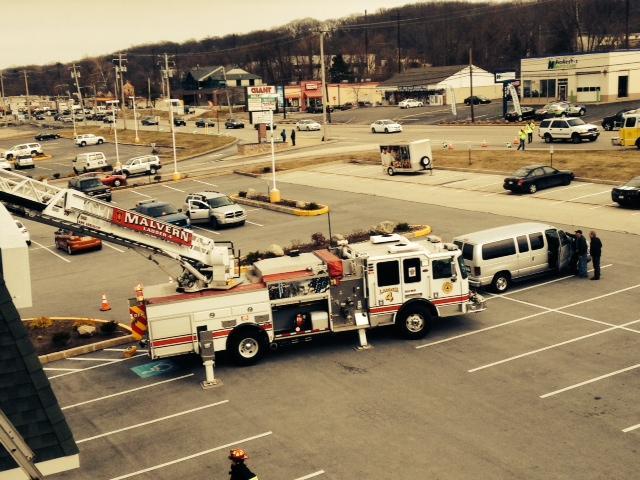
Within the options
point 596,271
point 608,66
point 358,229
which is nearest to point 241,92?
point 608,66

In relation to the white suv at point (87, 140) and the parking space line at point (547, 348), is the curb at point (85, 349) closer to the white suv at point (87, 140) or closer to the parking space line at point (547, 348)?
the parking space line at point (547, 348)

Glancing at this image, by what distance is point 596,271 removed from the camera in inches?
920

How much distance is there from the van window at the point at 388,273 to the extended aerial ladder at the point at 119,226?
3.66 meters

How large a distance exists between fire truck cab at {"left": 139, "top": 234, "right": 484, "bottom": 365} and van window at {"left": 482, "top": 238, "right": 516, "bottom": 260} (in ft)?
9.72

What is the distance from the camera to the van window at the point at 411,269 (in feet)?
63.8

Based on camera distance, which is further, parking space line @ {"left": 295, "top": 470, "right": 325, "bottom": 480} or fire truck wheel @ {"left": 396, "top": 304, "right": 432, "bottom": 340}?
fire truck wheel @ {"left": 396, "top": 304, "right": 432, "bottom": 340}

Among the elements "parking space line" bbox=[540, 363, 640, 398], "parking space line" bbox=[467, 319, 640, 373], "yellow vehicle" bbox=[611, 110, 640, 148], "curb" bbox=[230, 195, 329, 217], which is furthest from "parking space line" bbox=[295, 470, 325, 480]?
"yellow vehicle" bbox=[611, 110, 640, 148]

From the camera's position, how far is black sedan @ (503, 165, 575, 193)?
3803 centimetres

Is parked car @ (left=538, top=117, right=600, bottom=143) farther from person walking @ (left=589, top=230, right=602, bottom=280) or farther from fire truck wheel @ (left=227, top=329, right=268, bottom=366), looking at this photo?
fire truck wheel @ (left=227, top=329, right=268, bottom=366)

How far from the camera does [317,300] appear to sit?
1902cm

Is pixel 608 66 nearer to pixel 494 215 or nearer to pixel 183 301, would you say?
pixel 494 215

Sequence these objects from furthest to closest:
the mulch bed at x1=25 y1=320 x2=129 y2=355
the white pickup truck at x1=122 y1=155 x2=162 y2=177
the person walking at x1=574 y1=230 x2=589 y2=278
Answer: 1. the white pickup truck at x1=122 y1=155 x2=162 y2=177
2. the person walking at x1=574 y1=230 x2=589 y2=278
3. the mulch bed at x1=25 y1=320 x2=129 y2=355

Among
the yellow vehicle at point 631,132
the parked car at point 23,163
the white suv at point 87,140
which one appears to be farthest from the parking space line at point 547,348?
the white suv at point 87,140

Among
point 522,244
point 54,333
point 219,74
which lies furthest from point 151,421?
point 219,74
